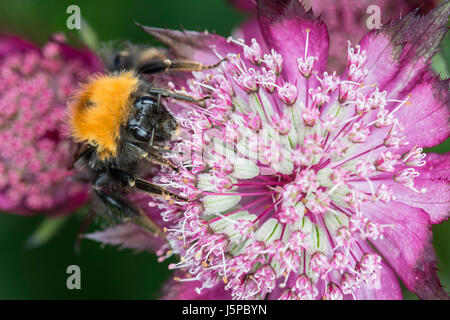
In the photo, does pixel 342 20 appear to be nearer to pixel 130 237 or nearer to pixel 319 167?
pixel 319 167

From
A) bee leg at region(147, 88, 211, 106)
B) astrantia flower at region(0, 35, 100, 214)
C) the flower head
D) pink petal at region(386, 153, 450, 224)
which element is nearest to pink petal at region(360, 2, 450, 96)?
the flower head

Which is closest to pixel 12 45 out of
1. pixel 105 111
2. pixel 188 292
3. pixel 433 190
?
pixel 105 111

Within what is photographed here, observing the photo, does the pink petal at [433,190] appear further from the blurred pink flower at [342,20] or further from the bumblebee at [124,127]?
the blurred pink flower at [342,20]

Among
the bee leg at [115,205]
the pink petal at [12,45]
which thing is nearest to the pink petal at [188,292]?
the bee leg at [115,205]

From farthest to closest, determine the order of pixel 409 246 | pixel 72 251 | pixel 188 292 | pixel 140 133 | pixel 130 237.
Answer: pixel 72 251
pixel 130 237
pixel 188 292
pixel 140 133
pixel 409 246

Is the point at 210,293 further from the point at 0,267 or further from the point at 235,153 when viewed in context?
the point at 0,267
